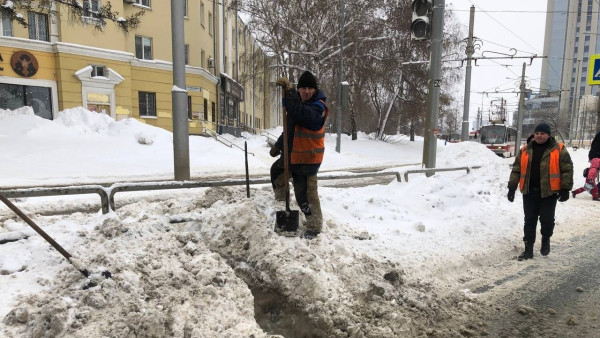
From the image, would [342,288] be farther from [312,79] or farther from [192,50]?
[192,50]

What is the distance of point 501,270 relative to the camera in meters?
4.46

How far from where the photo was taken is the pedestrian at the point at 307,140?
12.5 ft

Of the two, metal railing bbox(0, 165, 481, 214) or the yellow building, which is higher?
the yellow building

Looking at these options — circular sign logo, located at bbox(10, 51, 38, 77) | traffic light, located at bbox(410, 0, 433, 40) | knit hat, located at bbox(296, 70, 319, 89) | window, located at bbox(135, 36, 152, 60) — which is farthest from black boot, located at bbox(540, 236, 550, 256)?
window, located at bbox(135, 36, 152, 60)

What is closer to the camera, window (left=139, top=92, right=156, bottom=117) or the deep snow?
the deep snow

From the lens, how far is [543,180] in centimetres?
487

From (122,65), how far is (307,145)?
840 inches

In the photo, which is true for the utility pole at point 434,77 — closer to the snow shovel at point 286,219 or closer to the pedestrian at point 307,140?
the pedestrian at point 307,140

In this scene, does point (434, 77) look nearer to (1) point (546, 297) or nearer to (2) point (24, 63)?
(1) point (546, 297)

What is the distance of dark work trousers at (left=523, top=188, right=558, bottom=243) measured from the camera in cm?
498

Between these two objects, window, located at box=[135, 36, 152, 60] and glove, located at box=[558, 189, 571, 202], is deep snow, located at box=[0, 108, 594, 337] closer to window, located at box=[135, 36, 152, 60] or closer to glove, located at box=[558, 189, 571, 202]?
glove, located at box=[558, 189, 571, 202]

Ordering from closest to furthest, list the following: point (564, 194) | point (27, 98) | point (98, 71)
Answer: point (564, 194) → point (27, 98) → point (98, 71)

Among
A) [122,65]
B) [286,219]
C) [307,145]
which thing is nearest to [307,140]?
[307,145]

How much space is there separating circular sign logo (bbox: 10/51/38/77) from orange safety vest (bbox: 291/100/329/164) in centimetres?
2125
